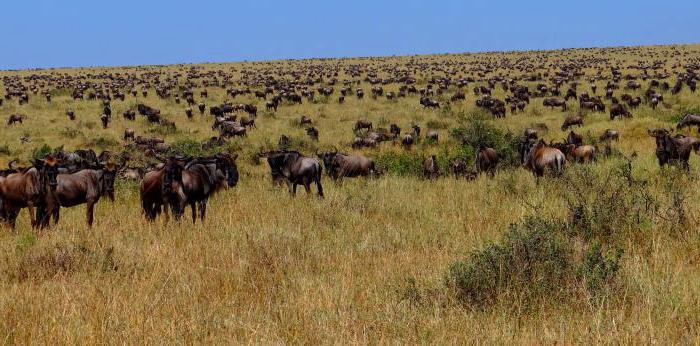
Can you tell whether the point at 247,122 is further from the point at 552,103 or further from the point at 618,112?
the point at 618,112

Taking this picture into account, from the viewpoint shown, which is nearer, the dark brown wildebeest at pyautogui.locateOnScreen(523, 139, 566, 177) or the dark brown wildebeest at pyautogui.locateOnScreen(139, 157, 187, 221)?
the dark brown wildebeest at pyautogui.locateOnScreen(139, 157, 187, 221)

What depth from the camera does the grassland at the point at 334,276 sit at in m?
4.14

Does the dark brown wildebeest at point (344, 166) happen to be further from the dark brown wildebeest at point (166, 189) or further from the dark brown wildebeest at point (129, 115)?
the dark brown wildebeest at point (129, 115)

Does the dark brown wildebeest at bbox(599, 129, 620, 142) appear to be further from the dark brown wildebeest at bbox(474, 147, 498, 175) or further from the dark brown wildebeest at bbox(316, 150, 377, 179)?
the dark brown wildebeest at bbox(316, 150, 377, 179)

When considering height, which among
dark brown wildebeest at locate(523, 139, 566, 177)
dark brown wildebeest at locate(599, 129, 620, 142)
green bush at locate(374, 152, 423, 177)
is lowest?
green bush at locate(374, 152, 423, 177)

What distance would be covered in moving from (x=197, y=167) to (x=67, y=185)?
215cm

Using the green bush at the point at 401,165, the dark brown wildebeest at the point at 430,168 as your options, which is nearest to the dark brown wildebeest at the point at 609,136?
the green bush at the point at 401,165

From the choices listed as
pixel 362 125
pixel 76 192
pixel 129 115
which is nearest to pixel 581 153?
pixel 76 192

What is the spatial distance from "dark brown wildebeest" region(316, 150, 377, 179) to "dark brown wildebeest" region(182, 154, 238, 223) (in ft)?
16.4

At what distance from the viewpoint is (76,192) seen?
32.7 feet

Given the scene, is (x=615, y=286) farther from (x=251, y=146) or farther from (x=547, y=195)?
(x=251, y=146)

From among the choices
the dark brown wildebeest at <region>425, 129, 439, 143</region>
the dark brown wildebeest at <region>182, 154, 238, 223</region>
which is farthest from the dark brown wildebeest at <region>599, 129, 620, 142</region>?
the dark brown wildebeest at <region>182, 154, 238, 223</region>

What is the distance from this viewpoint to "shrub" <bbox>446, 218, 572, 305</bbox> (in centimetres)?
482

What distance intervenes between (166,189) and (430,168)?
8243 mm
